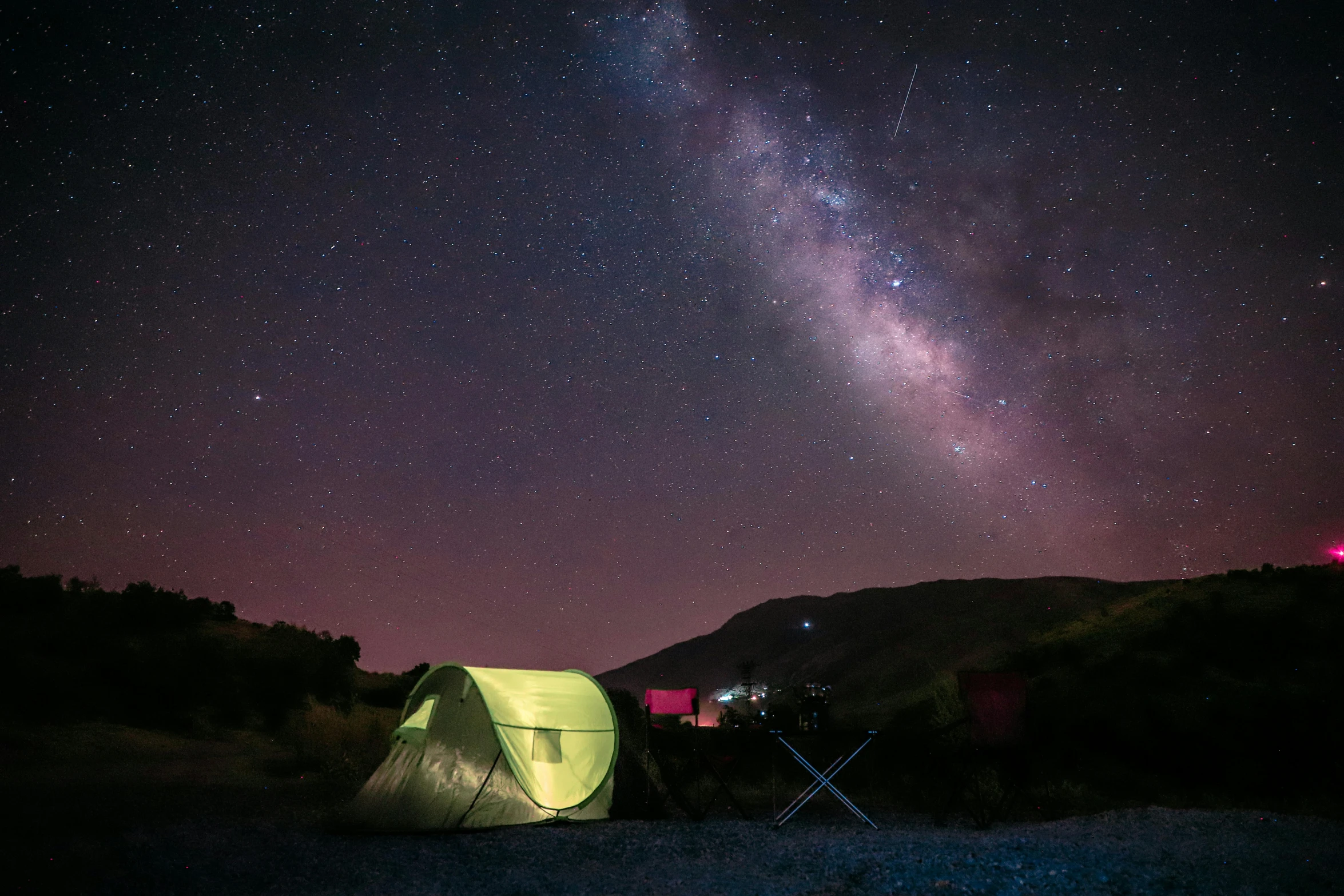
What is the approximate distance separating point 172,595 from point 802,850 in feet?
59.7

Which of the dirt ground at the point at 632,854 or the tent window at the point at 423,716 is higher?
the tent window at the point at 423,716

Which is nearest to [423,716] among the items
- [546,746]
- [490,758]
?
[490,758]

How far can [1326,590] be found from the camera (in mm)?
11211

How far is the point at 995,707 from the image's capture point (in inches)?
283

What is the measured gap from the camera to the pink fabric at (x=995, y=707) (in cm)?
715

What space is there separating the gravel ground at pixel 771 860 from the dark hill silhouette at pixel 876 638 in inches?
632

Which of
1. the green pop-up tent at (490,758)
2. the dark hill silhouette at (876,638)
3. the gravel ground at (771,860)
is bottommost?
the gravel ground at (771,860)

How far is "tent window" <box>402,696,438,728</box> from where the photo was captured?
7.32m

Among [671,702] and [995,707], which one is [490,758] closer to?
[671,702]

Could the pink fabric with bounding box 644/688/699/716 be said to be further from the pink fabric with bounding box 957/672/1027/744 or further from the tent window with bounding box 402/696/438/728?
the pink fabric with bounding box 957/672/1027/744

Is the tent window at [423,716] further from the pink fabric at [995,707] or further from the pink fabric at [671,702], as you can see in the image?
the pink fabric at [995,707]

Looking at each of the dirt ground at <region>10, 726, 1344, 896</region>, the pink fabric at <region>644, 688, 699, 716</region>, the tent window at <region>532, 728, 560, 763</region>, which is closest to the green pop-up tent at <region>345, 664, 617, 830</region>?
the tent window at <region>532, 728, 560, 763</region>

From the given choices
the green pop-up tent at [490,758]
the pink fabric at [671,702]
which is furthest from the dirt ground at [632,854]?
the pink fabric at [671,702]

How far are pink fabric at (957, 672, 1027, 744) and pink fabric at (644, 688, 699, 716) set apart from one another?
2943mm
